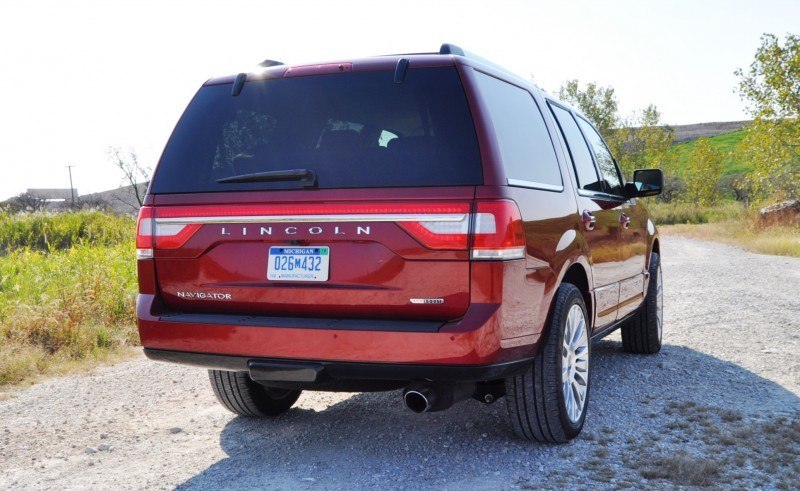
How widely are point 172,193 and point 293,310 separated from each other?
89 centimetres

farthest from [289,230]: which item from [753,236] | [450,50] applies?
[753,236]

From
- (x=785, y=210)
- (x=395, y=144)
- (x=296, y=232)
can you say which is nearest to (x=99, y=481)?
(x=296, y=232)

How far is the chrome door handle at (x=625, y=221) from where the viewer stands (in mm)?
5681

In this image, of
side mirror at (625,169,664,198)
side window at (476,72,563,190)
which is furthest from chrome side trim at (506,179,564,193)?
side mirror at (625,169,664,198)

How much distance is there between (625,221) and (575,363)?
1.80 meters

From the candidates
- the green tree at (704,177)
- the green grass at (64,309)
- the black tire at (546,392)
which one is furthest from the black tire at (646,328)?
the green tree at (704,177)

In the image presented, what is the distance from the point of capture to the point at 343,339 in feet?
11.3

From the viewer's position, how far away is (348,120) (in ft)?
12.0

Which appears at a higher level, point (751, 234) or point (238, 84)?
point (238, 84)

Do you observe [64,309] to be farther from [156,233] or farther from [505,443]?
[505,443]

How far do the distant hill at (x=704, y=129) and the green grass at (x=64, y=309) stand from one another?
74.4 metres

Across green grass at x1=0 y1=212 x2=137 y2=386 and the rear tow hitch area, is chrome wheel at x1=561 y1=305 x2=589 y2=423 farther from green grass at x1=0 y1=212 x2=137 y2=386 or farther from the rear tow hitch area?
green grass at x1=0 y1=212 x2=137 y2=386

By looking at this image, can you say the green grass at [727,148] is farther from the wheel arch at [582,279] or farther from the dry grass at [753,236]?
the wheel arch at [582,279]

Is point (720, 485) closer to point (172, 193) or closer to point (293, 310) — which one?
point (293, 310)
